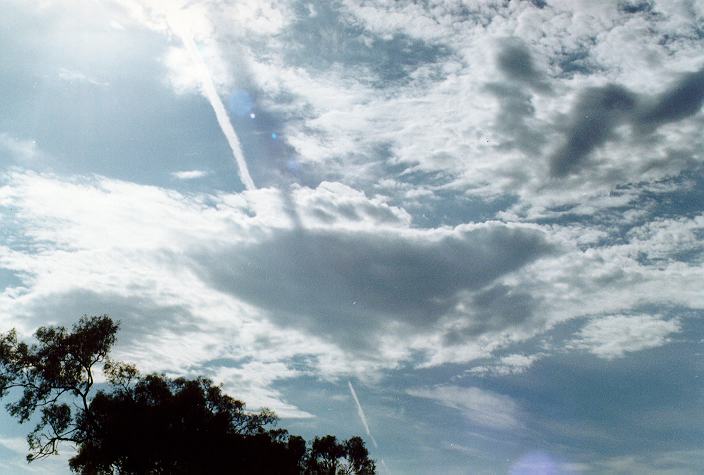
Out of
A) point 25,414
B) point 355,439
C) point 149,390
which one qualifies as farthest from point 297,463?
point 25,414

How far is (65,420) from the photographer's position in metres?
46.7

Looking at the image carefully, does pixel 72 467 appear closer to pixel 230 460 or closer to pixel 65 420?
pixel 65 420

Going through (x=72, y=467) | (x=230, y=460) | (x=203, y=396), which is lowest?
(x=72, y=467)

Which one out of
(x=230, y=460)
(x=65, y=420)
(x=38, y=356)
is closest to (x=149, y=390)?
(x=65, y=420)

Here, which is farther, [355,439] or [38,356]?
[355,439]

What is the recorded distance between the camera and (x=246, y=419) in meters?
72.2

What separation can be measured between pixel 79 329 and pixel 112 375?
7.24 m

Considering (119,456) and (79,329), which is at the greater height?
(79,329)

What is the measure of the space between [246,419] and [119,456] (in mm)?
21491

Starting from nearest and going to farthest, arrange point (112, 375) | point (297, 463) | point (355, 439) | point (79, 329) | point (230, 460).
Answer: point (79, 329) → point (112, 375) → point (230, 460) → point (297, 463) → point (355, 439)

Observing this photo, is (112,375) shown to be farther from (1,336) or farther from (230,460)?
(230,460)

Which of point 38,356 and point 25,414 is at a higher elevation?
point 38,356

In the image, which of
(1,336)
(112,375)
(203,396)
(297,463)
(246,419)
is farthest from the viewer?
(297,463)

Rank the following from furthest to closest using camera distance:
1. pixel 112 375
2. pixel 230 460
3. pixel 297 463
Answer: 1. pixel 297 463
2. pixel 230 460
3. pixel 112 375
